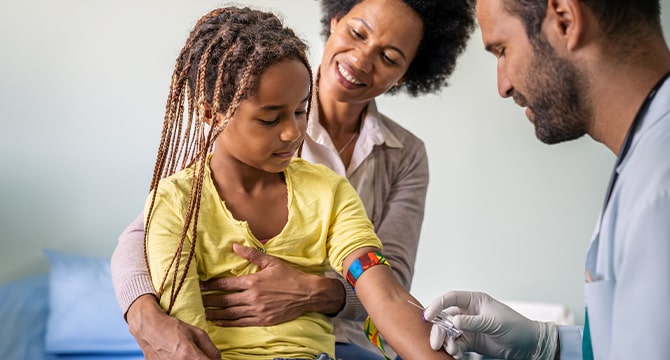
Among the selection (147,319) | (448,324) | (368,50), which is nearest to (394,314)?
(448,324)

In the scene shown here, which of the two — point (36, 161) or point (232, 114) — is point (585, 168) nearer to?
point (36, 161)

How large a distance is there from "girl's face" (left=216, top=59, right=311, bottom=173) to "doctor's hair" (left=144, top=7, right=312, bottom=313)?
2cm

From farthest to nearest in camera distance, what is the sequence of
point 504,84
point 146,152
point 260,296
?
1. point 146,152
2. point 260,296
3. point 504,84

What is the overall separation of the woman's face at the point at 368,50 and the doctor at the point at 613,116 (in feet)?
2.25

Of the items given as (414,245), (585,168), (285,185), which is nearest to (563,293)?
(585,168)

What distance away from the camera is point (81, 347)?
2.65m

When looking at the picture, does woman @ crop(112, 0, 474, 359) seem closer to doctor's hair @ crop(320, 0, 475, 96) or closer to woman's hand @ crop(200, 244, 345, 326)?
doctor's hair @ crop(320, 0, 475, 96)

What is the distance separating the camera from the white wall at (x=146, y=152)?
319 centimetres

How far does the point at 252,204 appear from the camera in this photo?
65.4 inches

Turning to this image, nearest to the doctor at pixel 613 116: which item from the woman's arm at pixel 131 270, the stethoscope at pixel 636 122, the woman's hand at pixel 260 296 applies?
the stethoscope at pixel 636 122

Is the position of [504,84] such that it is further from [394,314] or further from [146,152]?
[146,152]

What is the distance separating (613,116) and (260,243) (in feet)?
2.24

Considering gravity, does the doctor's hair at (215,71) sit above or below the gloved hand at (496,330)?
above

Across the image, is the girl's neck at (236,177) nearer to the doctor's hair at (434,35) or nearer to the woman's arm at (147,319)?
the woman's arm at (147,319)
